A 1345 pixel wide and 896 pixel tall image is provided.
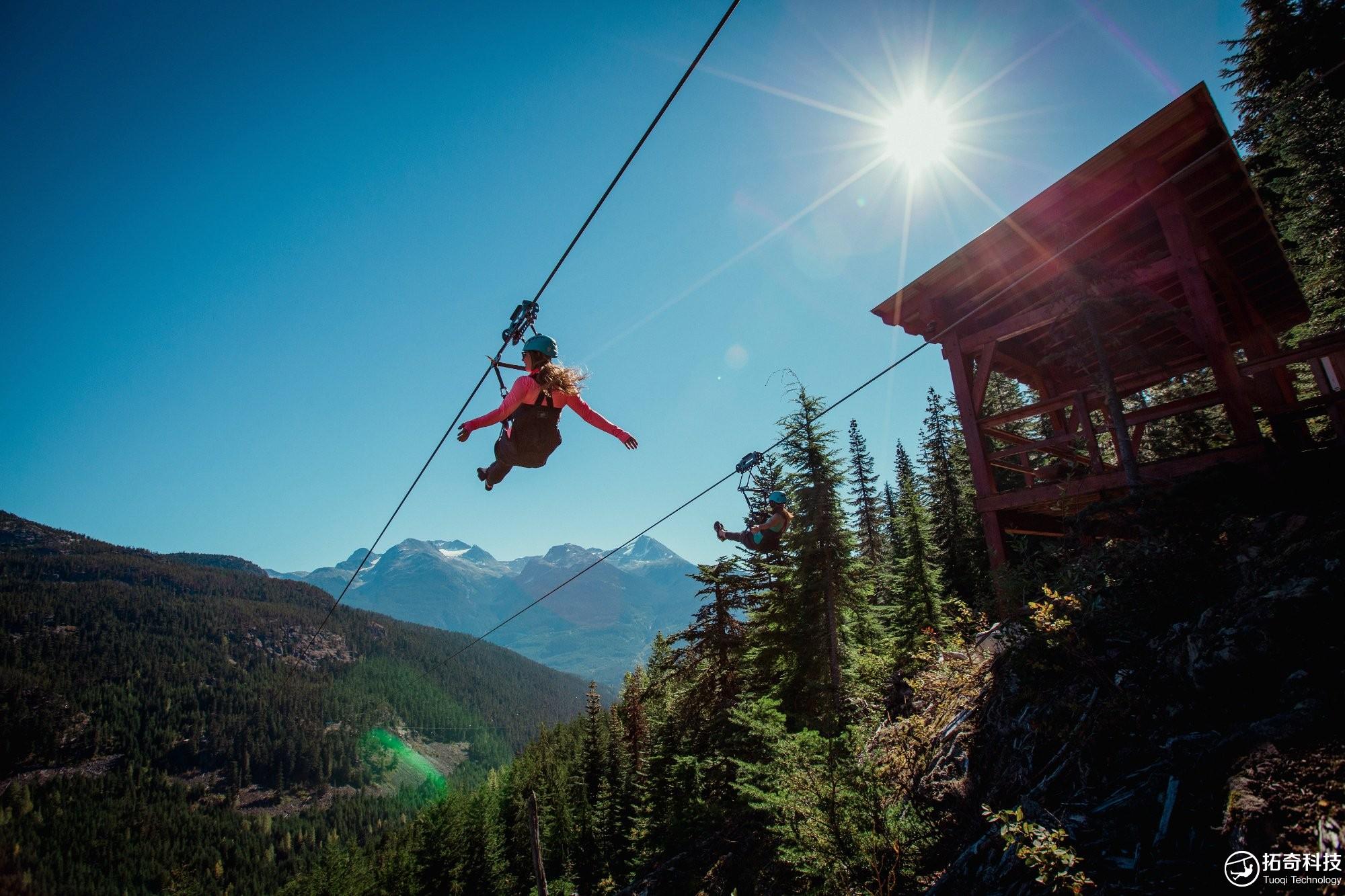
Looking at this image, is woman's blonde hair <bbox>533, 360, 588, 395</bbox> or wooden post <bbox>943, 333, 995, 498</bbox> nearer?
woman's blonde hair <bbox>533, 360, 588, 395</bbox>

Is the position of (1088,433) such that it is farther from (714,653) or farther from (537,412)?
(714,653)

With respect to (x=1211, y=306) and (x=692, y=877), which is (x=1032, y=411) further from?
(x=692, y=877)

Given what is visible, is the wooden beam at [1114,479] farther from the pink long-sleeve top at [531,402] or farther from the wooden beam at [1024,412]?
the pink long-sleeve top at [531,402]

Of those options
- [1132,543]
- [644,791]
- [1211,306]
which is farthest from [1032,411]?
[644,791]

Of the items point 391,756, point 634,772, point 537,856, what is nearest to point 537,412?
point 537,856

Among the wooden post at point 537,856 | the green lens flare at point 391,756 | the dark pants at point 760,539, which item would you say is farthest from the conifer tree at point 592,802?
the green lens flare at point 391,756

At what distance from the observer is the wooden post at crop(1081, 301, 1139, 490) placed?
742 centimetres

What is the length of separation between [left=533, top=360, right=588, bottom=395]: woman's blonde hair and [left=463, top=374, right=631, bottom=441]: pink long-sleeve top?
0.17ft

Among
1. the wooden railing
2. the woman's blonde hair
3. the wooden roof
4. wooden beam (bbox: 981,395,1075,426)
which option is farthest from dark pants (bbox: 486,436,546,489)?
the wooden railing

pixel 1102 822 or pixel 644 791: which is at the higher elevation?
pixel 1102 822

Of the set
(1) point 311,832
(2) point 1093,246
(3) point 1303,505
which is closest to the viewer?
(3) point 1303,505

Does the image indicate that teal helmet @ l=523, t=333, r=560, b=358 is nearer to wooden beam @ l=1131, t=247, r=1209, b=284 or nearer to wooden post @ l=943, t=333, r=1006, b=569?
wooden post @ l=943, t=333, r=1006, b=569

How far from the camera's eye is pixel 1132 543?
5641 mm

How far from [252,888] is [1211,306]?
172 metres
